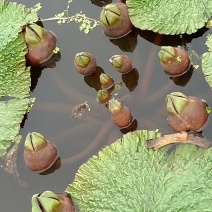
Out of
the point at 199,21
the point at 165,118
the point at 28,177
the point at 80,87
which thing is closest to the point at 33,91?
the point at 80,87

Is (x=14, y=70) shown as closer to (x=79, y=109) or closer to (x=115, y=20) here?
(x=79, y=109)

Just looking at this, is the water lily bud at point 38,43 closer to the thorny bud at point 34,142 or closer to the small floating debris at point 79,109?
the small floating debris at point 79,109

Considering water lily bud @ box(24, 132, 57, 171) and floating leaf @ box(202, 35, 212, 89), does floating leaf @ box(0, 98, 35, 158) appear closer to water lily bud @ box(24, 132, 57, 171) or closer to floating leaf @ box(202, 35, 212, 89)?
water lily bud @ box(24, 132, 57, 171)

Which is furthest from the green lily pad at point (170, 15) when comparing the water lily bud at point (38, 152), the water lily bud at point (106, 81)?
the water lily bud at point (38, 152)

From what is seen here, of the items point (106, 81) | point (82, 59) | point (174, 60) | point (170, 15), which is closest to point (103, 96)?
point (106, 81)

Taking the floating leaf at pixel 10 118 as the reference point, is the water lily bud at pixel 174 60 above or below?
above

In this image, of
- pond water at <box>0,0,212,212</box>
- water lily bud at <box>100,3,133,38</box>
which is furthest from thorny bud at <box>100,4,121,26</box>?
pond water at <box>0,0,212,212</box>
